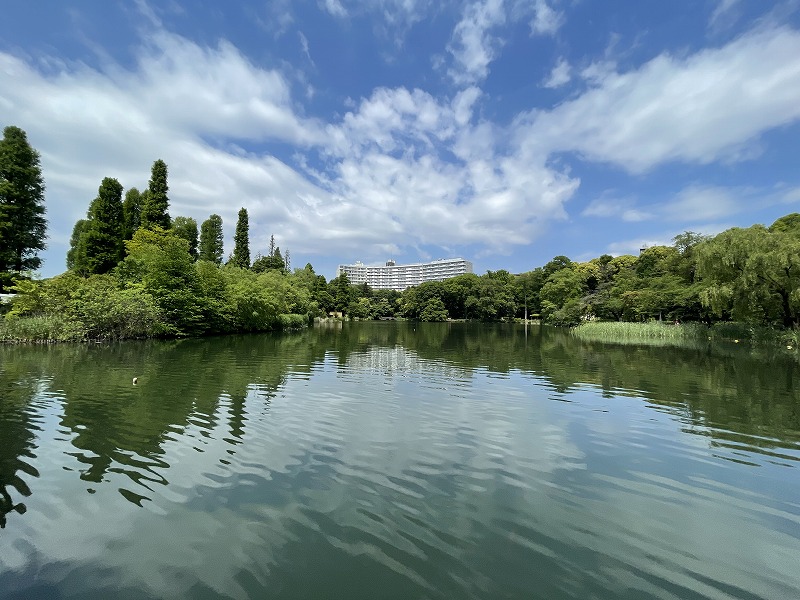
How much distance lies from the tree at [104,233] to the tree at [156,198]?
2.00 meters

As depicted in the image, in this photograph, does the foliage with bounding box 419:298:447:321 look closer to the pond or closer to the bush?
the bush

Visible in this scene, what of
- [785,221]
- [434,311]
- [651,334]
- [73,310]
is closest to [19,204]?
[73,310]

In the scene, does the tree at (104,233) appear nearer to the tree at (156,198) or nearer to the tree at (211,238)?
the tree at (156,198)

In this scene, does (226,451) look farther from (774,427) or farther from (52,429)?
(774,427)

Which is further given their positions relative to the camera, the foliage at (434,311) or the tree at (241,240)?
the foliage at (434,311)

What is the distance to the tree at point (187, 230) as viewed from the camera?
40.4m

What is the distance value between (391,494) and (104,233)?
3790 centimetres

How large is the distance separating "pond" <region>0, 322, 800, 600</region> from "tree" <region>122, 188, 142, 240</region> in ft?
95.3

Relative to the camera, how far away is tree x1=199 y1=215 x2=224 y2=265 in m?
54.4

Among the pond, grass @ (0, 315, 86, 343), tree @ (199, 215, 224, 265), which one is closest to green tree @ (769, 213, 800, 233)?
the pond

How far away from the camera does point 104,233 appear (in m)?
33.9

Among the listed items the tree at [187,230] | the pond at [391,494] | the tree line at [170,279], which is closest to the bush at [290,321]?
the tree line at [170,279]

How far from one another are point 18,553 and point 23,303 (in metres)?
25.5

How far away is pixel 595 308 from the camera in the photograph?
5834 centimetres
